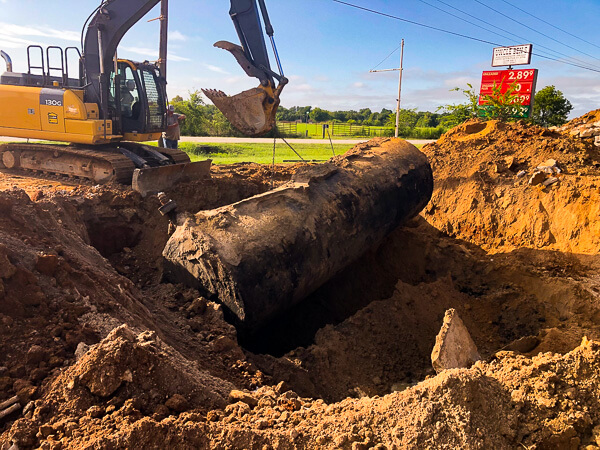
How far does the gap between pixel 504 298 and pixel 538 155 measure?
3989 mm

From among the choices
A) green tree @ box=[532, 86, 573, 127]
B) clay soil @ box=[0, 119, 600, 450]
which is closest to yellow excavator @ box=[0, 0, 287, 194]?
clay soil @ box=[0, 119, 600, 450]

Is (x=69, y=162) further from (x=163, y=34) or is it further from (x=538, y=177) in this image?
(x=538, y=177)

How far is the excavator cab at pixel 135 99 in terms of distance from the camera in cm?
930

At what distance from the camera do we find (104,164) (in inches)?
346

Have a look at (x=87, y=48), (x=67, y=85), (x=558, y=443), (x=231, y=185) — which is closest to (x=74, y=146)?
(x=67, y=85)

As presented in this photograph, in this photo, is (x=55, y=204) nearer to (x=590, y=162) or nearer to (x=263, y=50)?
(x=263, y=50)

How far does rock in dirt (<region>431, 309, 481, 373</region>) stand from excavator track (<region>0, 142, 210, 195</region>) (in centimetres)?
558

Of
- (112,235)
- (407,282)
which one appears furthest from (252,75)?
(407,282)

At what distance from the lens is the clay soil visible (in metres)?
2.28

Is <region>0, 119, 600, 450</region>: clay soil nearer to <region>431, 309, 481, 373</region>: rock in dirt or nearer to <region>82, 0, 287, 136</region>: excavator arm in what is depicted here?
<region>431, 309, 481, 373</region>: rock in dirt

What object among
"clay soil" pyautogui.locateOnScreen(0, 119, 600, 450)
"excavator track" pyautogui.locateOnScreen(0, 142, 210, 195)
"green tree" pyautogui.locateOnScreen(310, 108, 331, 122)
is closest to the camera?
"clay soil" pyautogui.locateOnScreen(0, 119, 600, 450)

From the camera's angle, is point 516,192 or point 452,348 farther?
point 516,192

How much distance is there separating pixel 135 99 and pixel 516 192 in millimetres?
7792

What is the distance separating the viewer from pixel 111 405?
7.79ft
